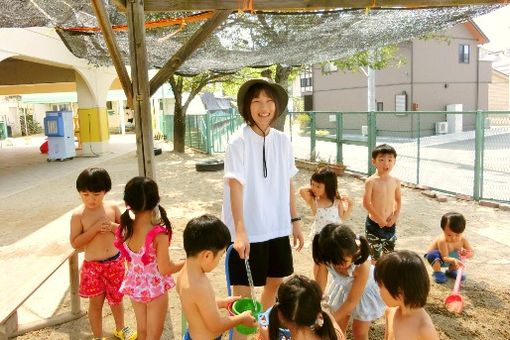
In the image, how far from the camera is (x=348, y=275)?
2.51 m

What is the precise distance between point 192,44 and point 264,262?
1992 millimetres

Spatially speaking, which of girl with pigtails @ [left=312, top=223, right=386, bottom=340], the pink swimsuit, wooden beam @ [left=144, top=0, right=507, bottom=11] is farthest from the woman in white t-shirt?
wooden beam @ [left=144, top=0, right=507, bottom=11]

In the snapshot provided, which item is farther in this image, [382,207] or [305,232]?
[305,232]

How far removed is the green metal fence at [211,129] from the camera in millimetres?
17094

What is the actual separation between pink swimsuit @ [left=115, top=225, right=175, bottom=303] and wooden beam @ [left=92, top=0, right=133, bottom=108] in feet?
4.73

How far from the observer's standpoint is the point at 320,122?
79.5ft

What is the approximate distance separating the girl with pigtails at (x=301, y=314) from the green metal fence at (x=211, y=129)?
1492 cm

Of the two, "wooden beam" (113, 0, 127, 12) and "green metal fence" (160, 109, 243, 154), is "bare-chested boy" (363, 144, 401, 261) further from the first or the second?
"green metal fence" (160, 109, 243, 154)

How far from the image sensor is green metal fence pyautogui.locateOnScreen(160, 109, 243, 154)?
17094 millimetres

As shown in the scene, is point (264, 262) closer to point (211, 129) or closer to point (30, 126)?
point (211, 129)

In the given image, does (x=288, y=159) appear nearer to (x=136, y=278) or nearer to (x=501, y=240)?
(x=136, y=278)

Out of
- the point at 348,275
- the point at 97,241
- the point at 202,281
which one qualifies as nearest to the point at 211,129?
the point at 97,241

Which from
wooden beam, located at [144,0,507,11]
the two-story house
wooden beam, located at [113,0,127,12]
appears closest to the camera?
wooden beam, located at [113,0,127,12]

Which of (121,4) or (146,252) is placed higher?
(121,4)
